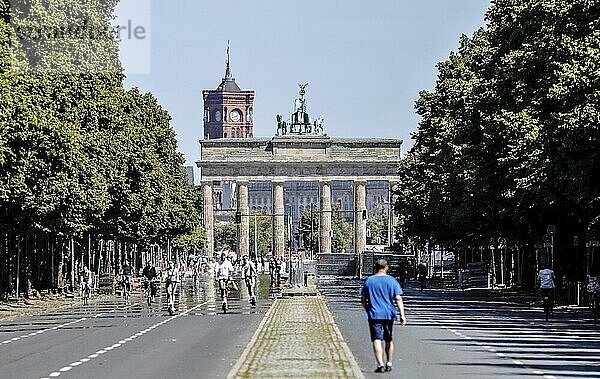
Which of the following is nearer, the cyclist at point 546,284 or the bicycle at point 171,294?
the cyclist at point 546,284

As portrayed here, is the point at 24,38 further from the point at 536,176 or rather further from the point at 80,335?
the point at 80,335

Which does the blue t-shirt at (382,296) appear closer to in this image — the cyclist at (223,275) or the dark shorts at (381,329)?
the dark shorts at (381,329)

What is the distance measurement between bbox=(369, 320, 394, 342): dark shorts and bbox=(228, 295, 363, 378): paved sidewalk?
625 mm

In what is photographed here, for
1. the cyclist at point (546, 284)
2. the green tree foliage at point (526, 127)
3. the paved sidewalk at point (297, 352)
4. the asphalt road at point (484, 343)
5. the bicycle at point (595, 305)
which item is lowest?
the asphalt road at point (484, 343)

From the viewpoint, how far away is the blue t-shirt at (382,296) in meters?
23.9

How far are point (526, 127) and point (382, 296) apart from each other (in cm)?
3292

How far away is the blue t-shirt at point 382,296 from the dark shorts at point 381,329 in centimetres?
8

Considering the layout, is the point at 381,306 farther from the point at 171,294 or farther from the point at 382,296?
the point at 171,294

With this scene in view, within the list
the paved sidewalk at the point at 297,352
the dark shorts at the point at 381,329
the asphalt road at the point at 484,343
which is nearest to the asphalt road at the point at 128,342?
the paved sidewalk at the point at 297,352

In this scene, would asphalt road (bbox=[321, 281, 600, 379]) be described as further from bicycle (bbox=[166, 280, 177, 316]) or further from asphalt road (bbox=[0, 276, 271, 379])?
bicycle (bbox=[166, 280, 177, 316])

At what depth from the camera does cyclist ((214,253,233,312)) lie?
51812mm

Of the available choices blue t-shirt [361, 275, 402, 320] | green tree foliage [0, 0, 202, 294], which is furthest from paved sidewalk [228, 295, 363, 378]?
green tree foliage [0, 0, 202, 294]

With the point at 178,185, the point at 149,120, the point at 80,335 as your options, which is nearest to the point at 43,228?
the point at 80,335

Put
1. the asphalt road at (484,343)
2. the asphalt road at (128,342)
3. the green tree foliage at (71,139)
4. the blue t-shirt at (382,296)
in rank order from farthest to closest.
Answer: the green tree foliage at (71,139) < the asphalt road at (128,342) < the asphalt road at (484,343) < the blue t-shirt at (382,296)
